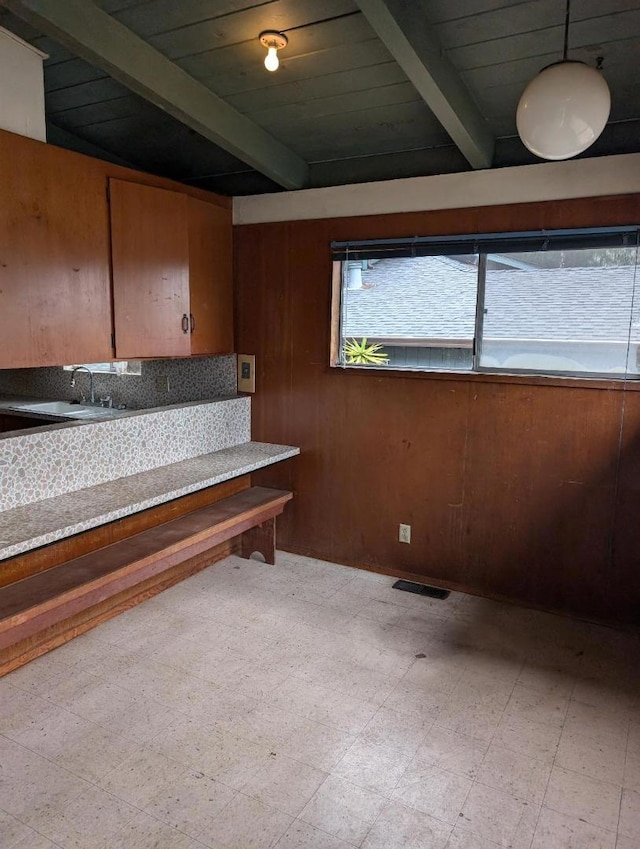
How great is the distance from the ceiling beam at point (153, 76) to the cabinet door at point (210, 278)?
43 centimetres

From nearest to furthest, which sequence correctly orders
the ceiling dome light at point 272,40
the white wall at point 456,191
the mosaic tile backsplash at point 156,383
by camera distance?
the ceiling dome light at point 272,40
the white wall at point 456,191
the mosaic tile backsplash at point 156,383

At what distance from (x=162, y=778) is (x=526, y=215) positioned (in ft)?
9.48

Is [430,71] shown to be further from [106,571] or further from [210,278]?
[106,571]

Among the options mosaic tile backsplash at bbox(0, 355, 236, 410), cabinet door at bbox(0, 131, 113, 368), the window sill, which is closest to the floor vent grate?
the window sill

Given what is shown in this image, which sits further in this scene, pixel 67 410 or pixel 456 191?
pixel 67 410

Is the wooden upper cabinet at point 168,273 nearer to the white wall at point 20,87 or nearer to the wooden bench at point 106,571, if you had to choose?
the white wall at point 20,87

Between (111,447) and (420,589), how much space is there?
73.9 inches

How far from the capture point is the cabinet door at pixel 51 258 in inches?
96.6

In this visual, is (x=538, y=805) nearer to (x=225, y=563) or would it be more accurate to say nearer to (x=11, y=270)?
(x=225, y=563)

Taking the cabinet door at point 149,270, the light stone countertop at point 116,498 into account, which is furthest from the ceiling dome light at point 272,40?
the light stone countertop at point 116,498

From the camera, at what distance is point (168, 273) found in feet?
10.6

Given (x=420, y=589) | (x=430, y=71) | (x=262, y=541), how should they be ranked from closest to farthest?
(x=430, y=71), (x=420, y=589), (x=262, y=541)

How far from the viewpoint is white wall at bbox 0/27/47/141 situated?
2.42 metres

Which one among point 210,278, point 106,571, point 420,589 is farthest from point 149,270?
point 420,589
